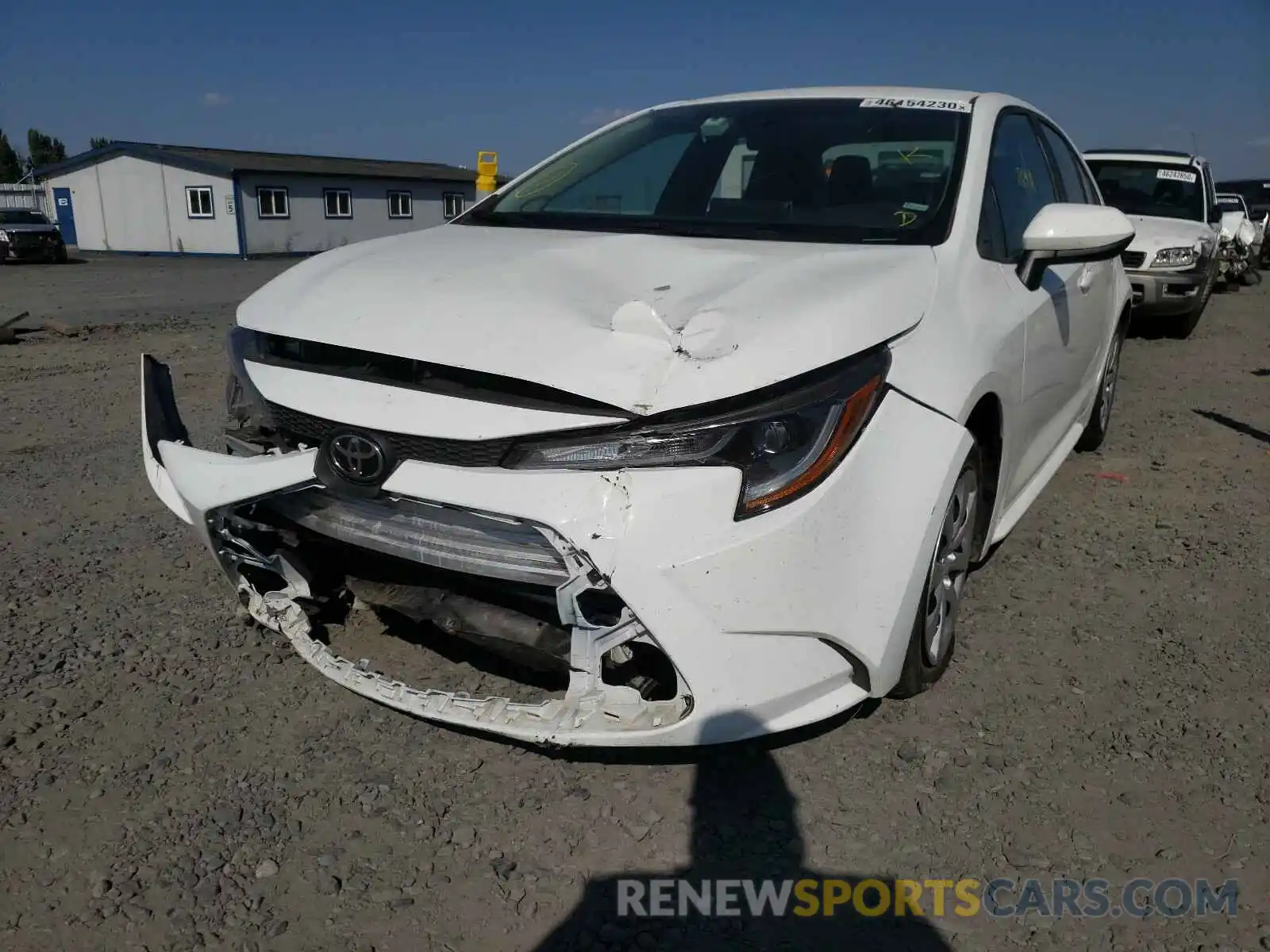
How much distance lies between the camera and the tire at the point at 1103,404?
509 cm

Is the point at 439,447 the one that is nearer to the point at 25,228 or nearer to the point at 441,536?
the point at 441,536

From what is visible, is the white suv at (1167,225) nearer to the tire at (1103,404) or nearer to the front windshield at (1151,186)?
the front windshield at (1151,186)

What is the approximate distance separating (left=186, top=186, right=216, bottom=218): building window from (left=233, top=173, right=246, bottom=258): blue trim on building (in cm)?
126

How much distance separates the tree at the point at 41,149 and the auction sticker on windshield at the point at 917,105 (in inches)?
3990

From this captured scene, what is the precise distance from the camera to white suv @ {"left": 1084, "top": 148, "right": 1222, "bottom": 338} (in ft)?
32.2

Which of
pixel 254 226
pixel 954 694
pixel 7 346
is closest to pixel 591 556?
pixel 954 694

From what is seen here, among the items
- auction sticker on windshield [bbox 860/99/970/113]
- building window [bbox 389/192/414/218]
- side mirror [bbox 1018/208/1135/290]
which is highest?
auction sticker on windshield [bbox 860/99/970/113]

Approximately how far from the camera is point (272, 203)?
1291 inches

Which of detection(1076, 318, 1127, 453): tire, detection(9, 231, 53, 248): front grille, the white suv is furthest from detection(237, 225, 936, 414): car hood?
detection(9, 231, 53, 248): front grille

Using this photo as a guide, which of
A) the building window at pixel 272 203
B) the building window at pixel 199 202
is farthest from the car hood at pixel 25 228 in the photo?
the building window at pixel 272 203

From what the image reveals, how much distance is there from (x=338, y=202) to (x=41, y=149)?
7197 centimetres

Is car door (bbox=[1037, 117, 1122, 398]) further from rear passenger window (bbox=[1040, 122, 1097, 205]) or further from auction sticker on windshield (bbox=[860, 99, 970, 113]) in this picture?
auction sticker on windshield (bbox=[860, 99, 970, 113])

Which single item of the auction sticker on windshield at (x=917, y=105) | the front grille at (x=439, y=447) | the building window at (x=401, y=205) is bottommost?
the building window at (x=401, y=205)

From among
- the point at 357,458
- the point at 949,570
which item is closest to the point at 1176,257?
the point at 949,570
